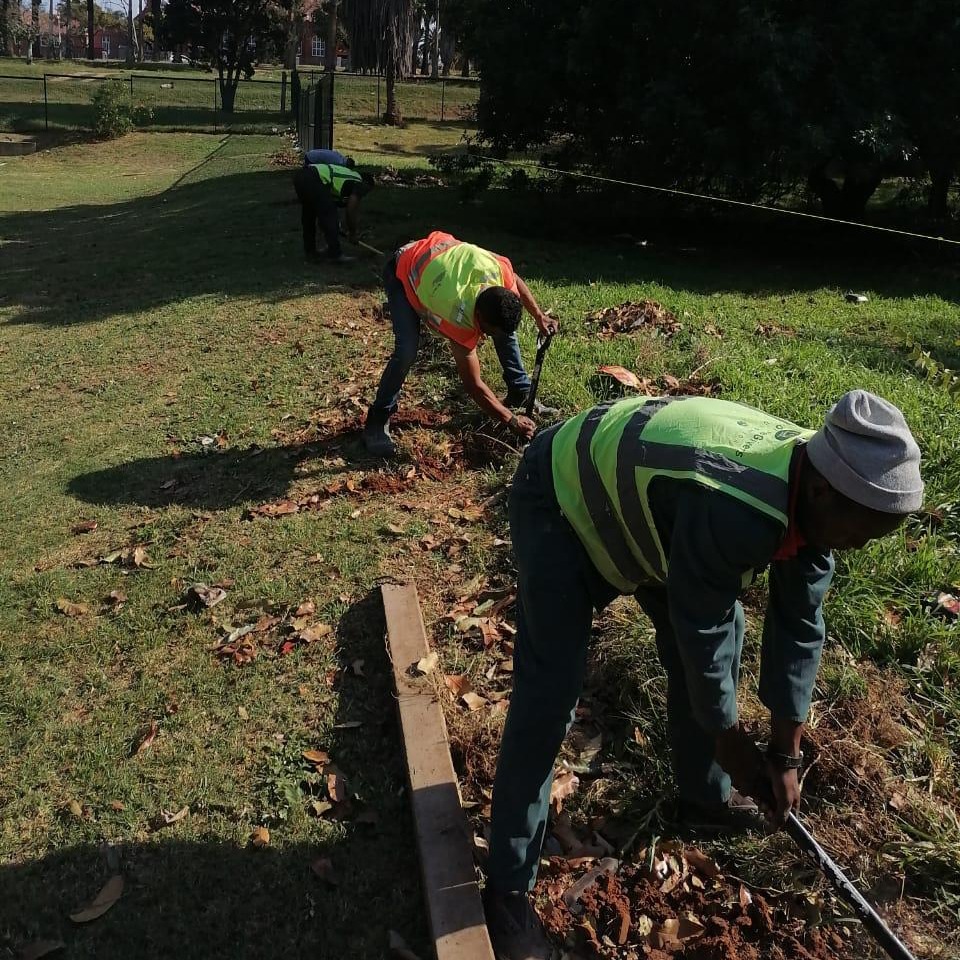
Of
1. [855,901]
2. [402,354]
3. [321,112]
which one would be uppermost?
[321,112]

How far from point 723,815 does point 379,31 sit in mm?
22387

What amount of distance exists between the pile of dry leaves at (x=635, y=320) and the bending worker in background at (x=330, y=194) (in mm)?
4014

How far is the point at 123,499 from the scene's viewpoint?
18.2ft

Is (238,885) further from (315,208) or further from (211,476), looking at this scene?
(315,208)

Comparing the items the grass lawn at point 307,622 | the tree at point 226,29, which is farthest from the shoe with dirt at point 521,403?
the tree at point 226,29

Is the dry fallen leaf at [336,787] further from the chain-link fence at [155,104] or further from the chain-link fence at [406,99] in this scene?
the chain-link fence at [406,99]

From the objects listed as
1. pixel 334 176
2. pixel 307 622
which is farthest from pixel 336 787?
pixel 334 176

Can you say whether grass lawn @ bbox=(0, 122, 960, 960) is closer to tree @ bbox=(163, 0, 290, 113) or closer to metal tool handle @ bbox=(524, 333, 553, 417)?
metal tool handle @ bbox=(524, 333, 553, 417)

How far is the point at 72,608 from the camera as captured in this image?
14.4ft

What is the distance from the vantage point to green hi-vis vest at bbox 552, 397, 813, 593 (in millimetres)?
1804

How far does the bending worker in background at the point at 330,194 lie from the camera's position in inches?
394

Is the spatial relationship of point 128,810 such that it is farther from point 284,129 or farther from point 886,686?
point 284,129

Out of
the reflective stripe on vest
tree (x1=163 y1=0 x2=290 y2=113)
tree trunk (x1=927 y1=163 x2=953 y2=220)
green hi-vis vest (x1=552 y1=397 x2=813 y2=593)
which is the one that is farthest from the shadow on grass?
tree (x1=163 y1=0 x2=290 y2=113)

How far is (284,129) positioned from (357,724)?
31408 mm
